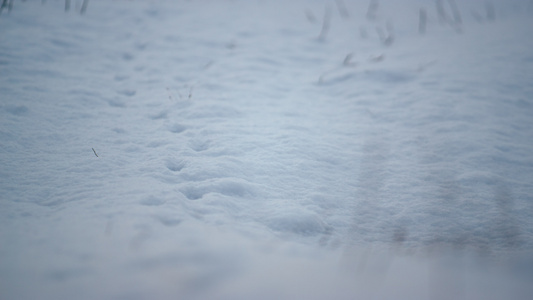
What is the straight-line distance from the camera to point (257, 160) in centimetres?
213

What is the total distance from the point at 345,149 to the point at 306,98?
87cm

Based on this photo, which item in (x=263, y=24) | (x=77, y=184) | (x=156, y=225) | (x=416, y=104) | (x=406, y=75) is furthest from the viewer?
(x=263, y=24)

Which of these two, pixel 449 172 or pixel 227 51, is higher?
pixel 227 51

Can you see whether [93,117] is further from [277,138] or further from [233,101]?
[277,138]

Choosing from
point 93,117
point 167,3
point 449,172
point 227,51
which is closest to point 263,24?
point 227,51

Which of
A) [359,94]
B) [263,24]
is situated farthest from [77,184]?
[263,24]

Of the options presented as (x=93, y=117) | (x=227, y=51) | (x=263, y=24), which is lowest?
(x=93, y=117)

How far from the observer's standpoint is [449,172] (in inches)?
83.2

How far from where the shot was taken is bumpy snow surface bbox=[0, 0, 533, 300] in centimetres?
130

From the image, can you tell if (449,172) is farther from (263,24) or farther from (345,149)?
(263,24)

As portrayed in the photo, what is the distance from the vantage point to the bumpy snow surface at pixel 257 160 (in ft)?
4.25

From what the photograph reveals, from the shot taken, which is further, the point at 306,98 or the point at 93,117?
the point at 306,98

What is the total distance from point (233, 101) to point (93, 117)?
1072 mm

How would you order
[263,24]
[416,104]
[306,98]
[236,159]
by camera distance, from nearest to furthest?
[236,159] < [416,104] < [306,98] < [263,24]
